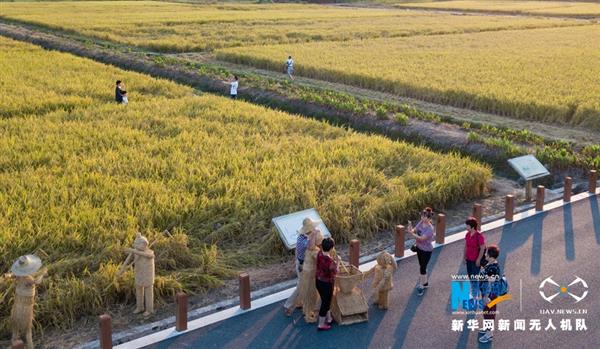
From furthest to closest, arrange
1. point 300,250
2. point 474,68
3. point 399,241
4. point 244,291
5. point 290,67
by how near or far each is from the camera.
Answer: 1. point 474,68
2. point 290,67
3. point 399,241
4. point 300,250
5. point 244,291

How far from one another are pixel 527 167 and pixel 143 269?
24.3ft

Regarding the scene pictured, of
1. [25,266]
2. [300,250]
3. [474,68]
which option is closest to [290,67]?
[474,68]

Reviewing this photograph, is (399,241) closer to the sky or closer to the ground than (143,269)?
closer to the ground

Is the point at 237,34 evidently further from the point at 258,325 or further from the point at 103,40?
the point at 258,325

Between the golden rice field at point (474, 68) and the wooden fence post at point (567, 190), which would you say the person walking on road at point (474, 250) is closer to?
the wooden fence post at point (567, 190)

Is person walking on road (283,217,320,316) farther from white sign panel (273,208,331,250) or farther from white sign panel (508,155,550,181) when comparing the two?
white sign panel (508,155,550,181)

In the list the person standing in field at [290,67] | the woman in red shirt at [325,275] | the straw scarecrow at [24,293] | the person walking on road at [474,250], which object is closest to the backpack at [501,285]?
the person walking on road at [474,250]

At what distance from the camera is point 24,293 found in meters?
6.30

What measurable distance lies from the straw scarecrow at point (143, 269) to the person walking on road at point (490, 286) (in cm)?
361

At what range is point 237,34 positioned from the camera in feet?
132

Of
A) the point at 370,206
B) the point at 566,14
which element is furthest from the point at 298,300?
the point at 566,14

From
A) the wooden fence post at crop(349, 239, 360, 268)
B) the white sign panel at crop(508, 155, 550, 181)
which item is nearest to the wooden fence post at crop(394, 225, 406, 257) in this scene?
the wooden fence post at crop(349, 239, 360, 268)

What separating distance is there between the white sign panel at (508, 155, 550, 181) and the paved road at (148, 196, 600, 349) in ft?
7.20

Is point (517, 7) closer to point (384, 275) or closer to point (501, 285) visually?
point (384, 275)
